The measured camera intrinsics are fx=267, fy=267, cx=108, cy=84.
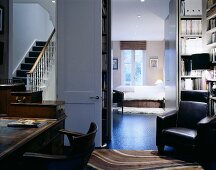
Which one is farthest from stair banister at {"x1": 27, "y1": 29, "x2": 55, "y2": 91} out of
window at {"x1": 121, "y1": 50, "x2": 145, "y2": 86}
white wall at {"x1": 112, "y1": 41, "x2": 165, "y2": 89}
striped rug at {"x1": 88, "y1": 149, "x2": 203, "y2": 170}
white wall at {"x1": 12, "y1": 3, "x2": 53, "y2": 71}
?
window at {"x1": 121, "y1": 50, "x2": 145, "y2": 86}

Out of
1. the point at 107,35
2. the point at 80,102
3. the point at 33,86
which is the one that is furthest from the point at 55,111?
the point at 33,86

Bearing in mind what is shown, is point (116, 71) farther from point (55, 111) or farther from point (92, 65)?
point (55, 111)

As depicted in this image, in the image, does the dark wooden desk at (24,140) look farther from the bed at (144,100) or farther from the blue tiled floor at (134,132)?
the bed at (144,100)

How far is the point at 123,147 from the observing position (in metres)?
4.46

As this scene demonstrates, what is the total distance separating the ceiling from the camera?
6465mm

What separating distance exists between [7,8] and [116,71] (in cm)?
909

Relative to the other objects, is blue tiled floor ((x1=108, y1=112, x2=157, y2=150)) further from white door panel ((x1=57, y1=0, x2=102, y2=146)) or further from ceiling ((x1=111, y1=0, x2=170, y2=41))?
ceiling ((x1=111, y1=0, x2=170, y2=41))

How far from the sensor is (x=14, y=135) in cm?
184

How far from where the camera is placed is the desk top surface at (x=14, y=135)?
59.8 inches

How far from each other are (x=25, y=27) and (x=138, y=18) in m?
3.41

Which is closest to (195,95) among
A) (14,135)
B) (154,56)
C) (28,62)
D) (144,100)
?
(14,135)

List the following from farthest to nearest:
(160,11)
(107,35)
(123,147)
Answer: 1. (160,11)
2. (107,35)
3. (123,147)

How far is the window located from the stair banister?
590cm

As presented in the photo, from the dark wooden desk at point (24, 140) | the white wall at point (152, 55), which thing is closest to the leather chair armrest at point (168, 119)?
the dark wooden desk at point (24, 140)
